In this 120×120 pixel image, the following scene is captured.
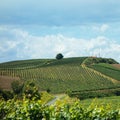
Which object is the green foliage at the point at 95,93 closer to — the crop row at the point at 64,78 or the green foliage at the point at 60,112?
the crop row at the point at 64,78

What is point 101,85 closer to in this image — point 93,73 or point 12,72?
point 93,73

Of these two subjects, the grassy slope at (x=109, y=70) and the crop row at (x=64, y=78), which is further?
the grassy slope at (x=109, y=70)

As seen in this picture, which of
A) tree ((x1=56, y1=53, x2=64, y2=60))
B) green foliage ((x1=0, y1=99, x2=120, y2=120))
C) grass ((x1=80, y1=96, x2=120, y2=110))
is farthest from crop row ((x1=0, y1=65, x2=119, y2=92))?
green foliage ((x1=0, y1=99, x2=120, y2=120))

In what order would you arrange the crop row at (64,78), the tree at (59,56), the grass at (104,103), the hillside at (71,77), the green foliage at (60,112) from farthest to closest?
the tree at (59,56), the crop row at (64,78), the hillside at (71,77), the grass at (104,103), the green foliage at (60,112)

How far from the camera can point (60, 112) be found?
55.9 feet

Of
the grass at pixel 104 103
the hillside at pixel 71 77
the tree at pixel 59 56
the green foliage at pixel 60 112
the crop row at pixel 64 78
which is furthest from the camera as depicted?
the tree at pixel 59 56

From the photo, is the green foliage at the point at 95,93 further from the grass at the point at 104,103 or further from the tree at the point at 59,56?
the tree at the point at 59,56

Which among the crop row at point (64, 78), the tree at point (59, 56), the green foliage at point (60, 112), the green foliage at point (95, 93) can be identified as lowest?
the green foliage at point (95, 93)

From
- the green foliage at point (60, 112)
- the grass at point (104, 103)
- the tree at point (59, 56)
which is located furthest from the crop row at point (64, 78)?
the green foliage at point (60, 112)

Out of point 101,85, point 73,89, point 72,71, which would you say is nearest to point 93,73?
point 72,71

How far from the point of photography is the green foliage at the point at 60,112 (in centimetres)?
1638

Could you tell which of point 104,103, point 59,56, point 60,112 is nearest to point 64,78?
point 59,56

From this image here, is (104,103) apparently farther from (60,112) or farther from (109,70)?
(109,70)

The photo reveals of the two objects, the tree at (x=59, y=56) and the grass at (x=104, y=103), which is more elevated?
the tree at (x=59, y=56)
